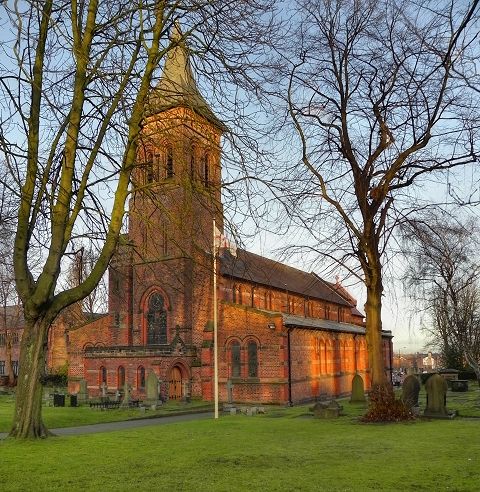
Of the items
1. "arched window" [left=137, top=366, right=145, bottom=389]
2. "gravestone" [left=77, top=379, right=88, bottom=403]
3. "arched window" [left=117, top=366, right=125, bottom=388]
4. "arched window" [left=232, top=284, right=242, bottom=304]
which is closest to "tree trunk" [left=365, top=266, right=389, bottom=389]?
"arched window" [left=137, top=366, right=145, bottom=389]

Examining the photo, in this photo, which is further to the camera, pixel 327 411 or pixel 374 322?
pixel 327 411

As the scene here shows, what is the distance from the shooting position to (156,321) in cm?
3831

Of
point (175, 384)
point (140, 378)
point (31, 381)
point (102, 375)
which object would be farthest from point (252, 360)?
point (31, 381)

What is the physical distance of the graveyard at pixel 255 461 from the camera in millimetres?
7629

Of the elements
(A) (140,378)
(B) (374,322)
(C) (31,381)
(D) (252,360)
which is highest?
(B) (374,322)

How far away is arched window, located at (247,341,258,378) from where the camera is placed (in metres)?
35.5

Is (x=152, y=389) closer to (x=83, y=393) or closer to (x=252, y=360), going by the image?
(x=83, y=393)

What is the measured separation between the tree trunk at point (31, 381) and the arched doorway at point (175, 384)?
23.9m

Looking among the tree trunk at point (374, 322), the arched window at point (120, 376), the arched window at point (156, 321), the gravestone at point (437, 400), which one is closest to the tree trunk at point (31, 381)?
the tree trunk at point (374, 322)

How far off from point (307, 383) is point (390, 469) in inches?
1161

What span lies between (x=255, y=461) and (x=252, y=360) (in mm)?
26646

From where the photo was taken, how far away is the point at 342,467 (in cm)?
878

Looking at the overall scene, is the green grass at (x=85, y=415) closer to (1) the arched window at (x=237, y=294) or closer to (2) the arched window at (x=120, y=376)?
(2) the arched window at (x=120, y=376)

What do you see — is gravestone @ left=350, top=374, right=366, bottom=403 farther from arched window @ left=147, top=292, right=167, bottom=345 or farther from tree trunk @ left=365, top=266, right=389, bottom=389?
tree trunk @ left=365, top=266, right=389, bottom=389
